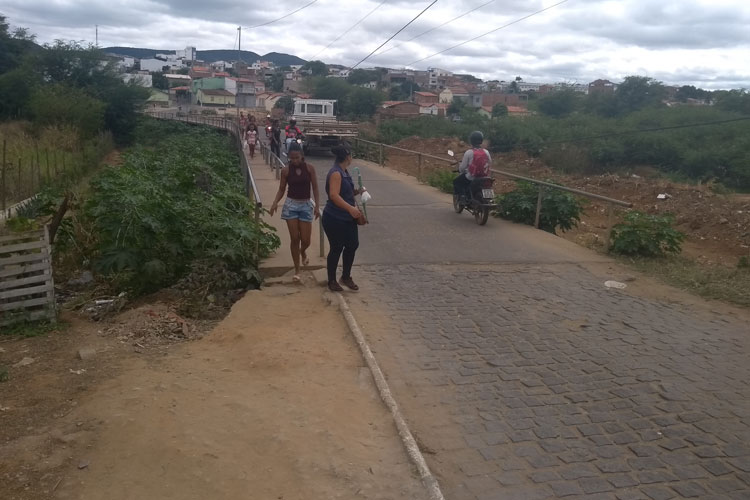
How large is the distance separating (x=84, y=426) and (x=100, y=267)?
10.0 feet

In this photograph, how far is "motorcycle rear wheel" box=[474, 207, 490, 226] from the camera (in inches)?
430

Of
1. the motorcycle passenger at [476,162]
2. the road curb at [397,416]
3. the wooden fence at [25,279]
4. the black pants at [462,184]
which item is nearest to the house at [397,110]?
the black pants at [462,184]

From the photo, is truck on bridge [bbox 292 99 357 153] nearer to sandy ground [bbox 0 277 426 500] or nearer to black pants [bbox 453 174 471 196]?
black pants [bbox 453 174 471 196]

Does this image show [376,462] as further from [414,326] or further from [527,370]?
[414,326]

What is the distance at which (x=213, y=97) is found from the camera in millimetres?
101000

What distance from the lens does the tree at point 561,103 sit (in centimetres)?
6950

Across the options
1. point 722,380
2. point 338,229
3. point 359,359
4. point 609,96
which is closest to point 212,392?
point 359,359

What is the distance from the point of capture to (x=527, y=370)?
5160 mm

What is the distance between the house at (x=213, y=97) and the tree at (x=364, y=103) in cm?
3663

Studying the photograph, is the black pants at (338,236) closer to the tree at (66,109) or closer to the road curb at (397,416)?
the road curb at (397,416)

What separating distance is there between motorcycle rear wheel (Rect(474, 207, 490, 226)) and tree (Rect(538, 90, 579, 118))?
62090mm

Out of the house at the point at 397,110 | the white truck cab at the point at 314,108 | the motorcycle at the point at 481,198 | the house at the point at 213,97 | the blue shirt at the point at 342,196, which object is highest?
the house at the point at 213,97

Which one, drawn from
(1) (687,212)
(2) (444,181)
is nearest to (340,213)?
(2) (444,181)

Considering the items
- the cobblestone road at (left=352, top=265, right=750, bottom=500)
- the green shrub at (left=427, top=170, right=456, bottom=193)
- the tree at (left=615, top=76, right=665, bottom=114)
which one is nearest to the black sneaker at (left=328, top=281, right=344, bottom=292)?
the cobblestone road at (left=352, top=265, right=750, bottom=500)
